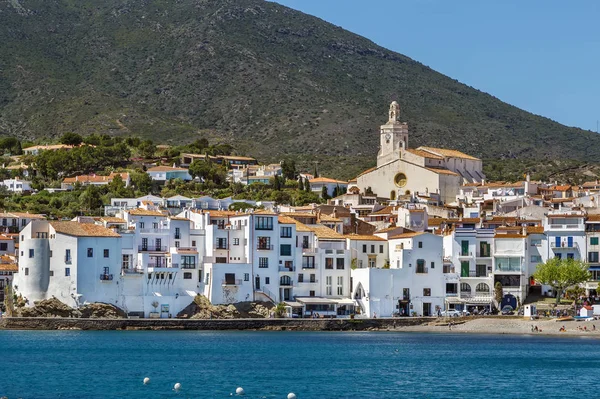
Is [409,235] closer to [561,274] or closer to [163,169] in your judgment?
[561,274]

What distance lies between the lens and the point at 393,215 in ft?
327

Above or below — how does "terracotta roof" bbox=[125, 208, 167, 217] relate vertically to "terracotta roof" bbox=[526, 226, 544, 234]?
above

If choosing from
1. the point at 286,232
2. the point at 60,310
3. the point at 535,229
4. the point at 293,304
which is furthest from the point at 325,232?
the point at 60,310

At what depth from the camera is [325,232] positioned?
8794 cm

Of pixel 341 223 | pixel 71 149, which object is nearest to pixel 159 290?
pixel 341 223

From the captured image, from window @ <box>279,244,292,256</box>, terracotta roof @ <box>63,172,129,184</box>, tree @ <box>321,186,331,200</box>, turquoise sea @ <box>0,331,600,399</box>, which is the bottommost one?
turquoise sea @ <box>0,331,600,399</box>

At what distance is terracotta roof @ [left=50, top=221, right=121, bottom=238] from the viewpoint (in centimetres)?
7850

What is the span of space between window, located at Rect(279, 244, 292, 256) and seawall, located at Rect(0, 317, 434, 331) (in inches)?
223

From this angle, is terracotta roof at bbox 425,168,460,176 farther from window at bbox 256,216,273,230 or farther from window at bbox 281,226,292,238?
window at bbox 256,216,273,230

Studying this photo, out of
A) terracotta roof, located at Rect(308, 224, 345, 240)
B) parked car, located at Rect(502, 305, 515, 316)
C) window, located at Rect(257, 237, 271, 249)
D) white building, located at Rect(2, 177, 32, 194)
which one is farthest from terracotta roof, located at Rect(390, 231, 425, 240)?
white building, located at Rect(2, 177, 32, 194)

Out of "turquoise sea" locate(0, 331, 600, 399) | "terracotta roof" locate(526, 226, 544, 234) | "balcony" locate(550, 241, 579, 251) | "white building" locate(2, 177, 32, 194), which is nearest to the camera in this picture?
"turquoise sea" locate(0, 331, 600, 399)

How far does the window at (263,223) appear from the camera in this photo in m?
83.1

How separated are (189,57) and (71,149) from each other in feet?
184

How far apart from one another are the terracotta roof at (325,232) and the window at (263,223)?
395 cm
